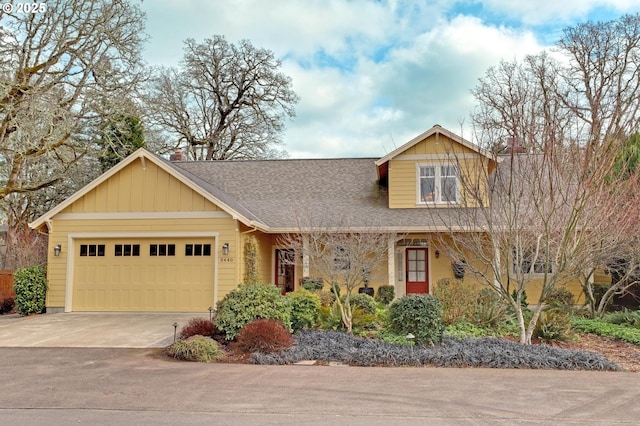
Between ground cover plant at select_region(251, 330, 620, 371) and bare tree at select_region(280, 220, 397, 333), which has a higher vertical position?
bare tree at select_region(280, 220, 397, 333)

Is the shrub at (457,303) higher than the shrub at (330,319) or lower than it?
higher

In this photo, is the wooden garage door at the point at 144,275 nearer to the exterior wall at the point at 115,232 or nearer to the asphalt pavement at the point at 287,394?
the exterior wall at the point at 115,232

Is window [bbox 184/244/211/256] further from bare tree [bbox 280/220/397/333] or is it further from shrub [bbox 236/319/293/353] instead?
shrub [bbox 236/319/293/353]

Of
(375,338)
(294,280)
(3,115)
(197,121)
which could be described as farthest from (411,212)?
(197,121)

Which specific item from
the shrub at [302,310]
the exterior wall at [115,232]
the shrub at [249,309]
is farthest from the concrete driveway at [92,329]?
the shrub at [302,310]

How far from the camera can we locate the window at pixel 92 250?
1467cm

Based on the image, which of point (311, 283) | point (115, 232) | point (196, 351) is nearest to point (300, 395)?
point (196, 351)

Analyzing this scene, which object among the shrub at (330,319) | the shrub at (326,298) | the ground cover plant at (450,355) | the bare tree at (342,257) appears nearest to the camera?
the ground cover plant at (450,355)

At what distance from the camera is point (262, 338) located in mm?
8570

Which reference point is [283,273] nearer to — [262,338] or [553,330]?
[262,338]

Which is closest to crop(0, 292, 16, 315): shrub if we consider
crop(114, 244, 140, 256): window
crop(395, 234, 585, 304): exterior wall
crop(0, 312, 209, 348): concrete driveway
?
crop(0, 312, 209, 348): concrete driveway

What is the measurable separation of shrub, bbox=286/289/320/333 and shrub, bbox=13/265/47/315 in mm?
8540

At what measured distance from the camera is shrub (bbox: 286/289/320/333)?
10156mm

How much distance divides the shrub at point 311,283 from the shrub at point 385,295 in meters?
1.77
